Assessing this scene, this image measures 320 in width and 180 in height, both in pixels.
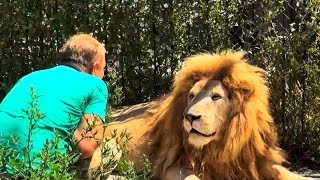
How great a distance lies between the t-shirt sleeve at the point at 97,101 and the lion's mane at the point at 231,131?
0.54 m

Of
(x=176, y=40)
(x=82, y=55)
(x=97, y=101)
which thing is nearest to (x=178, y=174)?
(x=97, y=101)

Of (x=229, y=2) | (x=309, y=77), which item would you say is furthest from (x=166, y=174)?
(x=229, y=2)

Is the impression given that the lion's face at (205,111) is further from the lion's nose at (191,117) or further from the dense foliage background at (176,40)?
the dense foliage background at (176,40)

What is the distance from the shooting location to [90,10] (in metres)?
6.65

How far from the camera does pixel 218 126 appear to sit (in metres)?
4.19

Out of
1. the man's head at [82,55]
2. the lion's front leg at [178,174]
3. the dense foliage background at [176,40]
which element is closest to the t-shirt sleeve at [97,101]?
the man's head at [82,55]

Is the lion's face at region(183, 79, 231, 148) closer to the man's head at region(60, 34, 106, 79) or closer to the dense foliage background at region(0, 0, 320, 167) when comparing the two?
the man's head at region(60, 34, 106, 79)

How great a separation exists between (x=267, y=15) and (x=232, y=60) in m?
1.78

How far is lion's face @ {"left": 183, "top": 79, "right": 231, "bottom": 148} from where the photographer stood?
4.08m

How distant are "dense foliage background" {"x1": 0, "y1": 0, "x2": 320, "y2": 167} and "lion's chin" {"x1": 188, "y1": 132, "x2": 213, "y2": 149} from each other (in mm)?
1980

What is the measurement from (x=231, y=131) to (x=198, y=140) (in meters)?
0.24

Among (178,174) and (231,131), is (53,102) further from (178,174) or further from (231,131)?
(231,131)

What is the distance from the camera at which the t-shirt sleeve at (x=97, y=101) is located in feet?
13.2

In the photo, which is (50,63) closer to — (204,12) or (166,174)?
(204,12)
